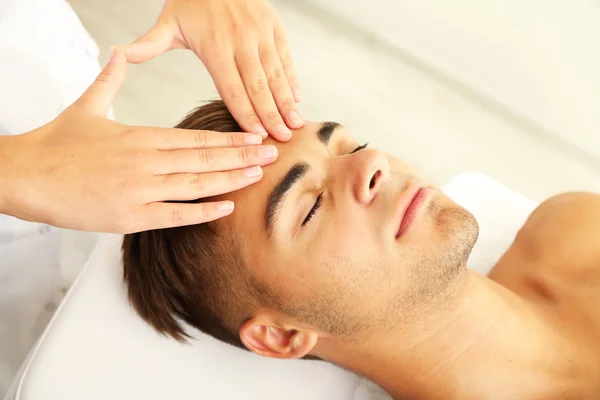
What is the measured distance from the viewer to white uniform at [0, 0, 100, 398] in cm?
117

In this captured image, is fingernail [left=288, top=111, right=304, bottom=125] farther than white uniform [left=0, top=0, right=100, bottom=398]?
No

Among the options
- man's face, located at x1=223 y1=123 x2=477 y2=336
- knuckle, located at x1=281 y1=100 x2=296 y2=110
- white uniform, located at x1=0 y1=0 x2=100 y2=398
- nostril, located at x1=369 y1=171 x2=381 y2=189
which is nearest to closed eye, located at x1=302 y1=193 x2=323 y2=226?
man's face, located at x1=223 y1=123 x2=477 y2=336

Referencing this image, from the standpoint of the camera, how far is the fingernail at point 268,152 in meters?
0.90

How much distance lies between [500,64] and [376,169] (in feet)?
4.08

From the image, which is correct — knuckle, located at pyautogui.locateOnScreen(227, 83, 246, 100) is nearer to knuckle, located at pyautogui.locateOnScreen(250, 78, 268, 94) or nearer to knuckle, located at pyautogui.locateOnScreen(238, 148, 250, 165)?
knuckle, located at pyautogui.locateOnScreen(250, 78, 268, 94)

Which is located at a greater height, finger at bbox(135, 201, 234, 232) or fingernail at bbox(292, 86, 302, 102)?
fingernail at bbox(292, 86, 302, 102)

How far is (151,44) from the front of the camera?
1054mm

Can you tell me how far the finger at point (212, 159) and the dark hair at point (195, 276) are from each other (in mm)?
141

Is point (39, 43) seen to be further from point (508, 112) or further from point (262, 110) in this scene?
point (508, 112)

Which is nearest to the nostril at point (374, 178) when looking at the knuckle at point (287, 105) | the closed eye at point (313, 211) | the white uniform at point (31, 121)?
the closed eye at point (313, 211)

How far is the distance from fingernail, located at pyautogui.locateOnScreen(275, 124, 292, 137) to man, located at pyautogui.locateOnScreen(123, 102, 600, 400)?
2cm

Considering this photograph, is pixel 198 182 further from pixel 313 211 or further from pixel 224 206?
pixel 313 211

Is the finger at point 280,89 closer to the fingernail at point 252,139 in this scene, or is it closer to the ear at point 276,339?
the fingernail at point 252,139

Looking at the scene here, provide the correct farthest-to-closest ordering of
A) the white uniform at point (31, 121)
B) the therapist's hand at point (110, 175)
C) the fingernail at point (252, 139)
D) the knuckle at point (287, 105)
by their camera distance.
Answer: the white uniform at point (31, 121) → the knuckle at point (287, 105) → the fingernail at point (252, 139) → the therapist's hand at point (110, 175)
